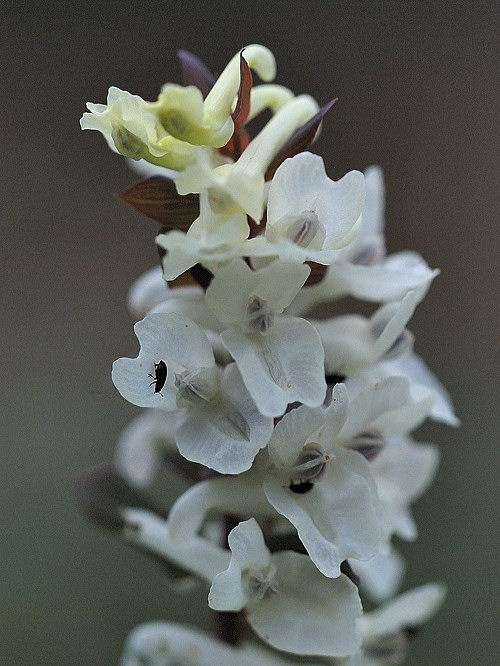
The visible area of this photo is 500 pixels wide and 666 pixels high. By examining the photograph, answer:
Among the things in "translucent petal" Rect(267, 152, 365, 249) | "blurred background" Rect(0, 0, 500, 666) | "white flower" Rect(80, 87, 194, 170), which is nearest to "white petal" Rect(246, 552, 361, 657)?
"translucent petal" Rect(267, 152, 365, 249)

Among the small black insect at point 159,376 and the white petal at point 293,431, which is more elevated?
the small black insect at point 159,376

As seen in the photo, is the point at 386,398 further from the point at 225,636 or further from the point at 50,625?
the point at 50,625

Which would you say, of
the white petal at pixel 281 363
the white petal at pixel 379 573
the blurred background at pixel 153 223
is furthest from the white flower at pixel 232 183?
the blurred background at pixel 153 223

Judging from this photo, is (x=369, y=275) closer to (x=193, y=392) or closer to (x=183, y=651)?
(x=193, y=392)

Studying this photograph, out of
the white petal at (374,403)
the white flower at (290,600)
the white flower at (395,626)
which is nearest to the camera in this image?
the white flower at (290,600)

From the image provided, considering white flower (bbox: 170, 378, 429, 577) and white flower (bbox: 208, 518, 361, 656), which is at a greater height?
white flower (bbox: 170, 378, 429, 577)

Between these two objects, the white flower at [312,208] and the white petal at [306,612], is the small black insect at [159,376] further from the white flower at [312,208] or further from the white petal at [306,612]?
the white petal at [306,612]

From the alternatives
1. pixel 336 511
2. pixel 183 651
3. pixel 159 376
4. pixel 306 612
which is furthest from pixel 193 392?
pixel 183 651

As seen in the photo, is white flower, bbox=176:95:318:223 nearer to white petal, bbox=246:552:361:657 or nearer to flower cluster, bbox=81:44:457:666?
flower cluster, bbox=81:44:457:666

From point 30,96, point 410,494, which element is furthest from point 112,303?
point 410,494
